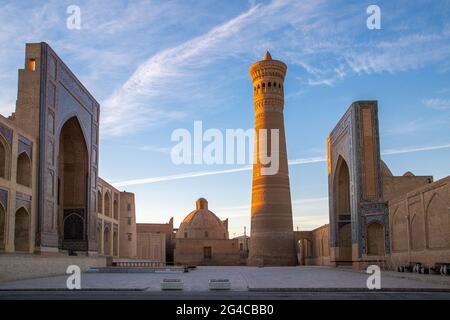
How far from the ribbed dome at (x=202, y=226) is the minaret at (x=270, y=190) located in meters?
12.8

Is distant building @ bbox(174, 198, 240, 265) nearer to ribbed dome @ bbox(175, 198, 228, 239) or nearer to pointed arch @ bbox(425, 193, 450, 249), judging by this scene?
ribbed dome @ bbox(175, 198, 228, 239)

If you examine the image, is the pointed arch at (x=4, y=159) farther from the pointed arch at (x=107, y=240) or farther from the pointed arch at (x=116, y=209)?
the pointed arch at (x=116, y=209)

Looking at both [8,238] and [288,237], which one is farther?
[288,237]

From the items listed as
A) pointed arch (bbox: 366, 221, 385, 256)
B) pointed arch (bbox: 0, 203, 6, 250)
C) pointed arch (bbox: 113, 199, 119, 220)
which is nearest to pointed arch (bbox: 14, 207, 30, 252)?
pointed arch (bbox: 0, 203, 6, 250)

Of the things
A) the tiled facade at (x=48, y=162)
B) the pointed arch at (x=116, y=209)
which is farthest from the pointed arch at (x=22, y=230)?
the pointed arch at (x=116, y=209)

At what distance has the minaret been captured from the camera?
113 feet

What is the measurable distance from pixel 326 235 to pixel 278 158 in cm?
574

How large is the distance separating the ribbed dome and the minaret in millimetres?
12781

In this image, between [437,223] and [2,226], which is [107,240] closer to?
[2,226]

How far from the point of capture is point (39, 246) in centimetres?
1805

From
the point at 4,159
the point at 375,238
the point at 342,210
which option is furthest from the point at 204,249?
the point at 4,159

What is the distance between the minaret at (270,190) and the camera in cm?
3431
